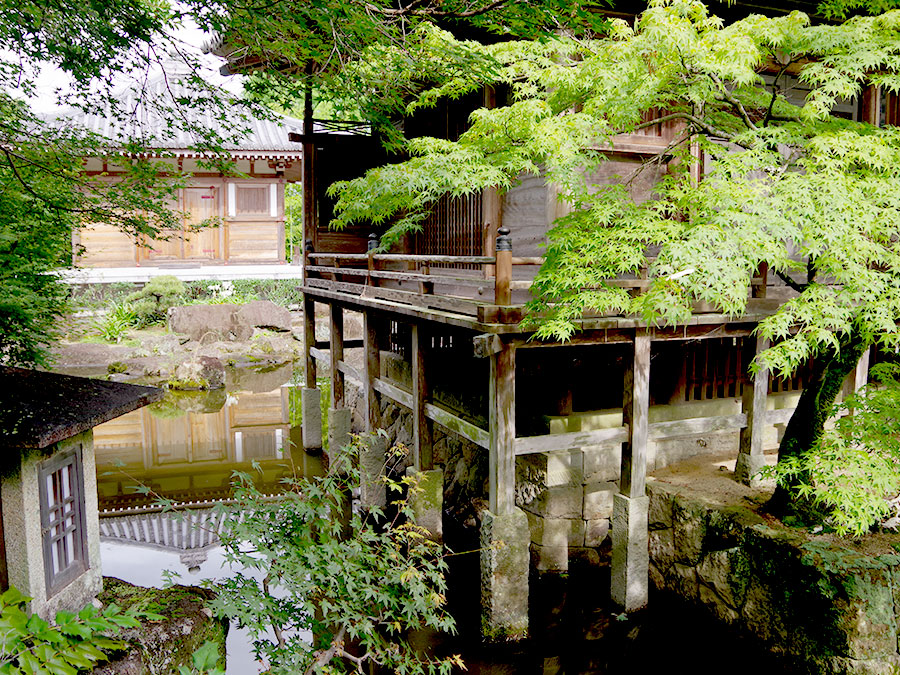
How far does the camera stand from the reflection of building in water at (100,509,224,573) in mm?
10211

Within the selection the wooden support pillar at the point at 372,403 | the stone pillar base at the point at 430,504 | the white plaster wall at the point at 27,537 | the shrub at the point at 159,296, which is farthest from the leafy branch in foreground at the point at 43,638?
the shrub at the point at 159,296

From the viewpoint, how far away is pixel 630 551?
8.06 m

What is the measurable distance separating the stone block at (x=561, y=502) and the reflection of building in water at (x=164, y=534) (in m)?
4.81

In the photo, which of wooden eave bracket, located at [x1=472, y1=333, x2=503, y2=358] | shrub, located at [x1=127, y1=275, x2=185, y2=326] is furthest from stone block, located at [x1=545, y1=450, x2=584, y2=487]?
shrub, located at [x1=127, y1=275, x2=185, y2=326]

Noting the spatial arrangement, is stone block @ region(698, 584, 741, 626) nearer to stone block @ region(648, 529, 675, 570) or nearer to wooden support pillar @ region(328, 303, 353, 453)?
stone block @ region(648, 529, 675, 570)

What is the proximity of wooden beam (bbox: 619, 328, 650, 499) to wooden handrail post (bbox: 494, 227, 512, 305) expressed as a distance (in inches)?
73.4

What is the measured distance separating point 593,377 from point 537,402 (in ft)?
2.95

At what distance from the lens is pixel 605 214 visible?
22.4ft

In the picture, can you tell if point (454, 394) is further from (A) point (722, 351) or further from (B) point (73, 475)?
(B) point (73, 475)

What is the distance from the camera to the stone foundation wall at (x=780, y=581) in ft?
20.9

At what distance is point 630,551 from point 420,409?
3214 mm

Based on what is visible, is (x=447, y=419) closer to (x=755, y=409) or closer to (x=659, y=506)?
(x=659, y=506)

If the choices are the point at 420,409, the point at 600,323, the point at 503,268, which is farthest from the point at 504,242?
the point at 420,409

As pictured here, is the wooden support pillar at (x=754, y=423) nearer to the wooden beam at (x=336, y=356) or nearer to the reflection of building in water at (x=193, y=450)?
the reflection of building in water at (x=193, y=450)
